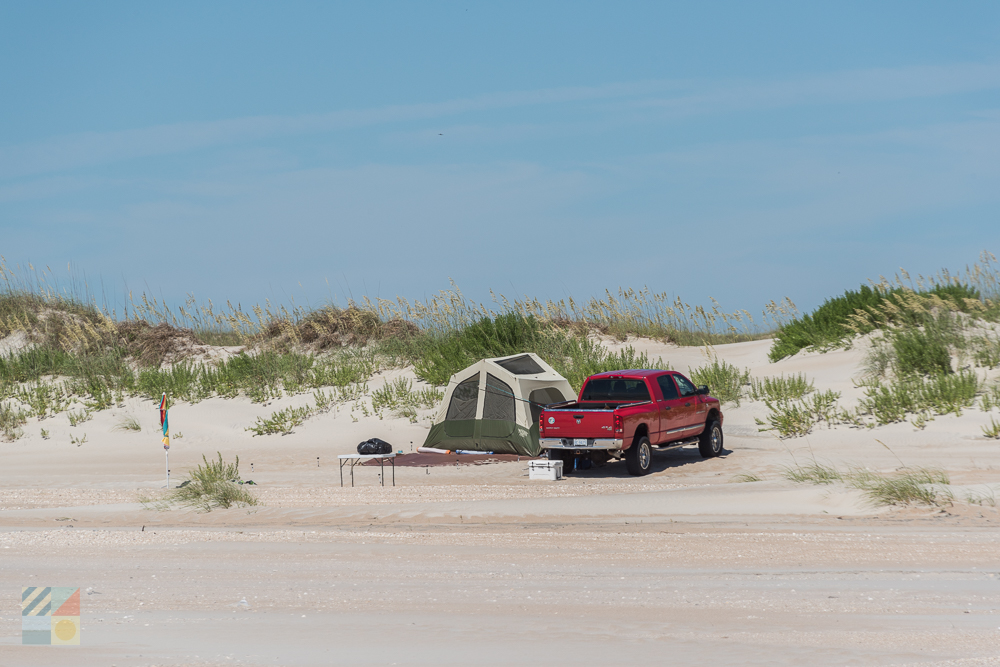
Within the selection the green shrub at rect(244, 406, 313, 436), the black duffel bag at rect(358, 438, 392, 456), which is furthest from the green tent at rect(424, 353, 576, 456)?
the green shrub at rect(244, 406, 313, 436)

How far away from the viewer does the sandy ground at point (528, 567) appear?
20.2 ft

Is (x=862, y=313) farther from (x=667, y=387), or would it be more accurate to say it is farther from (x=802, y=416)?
(x=667, y=387)

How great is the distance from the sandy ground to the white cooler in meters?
0.31

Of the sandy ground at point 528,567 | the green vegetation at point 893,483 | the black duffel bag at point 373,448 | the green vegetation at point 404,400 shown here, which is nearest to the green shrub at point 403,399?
the green vegetation at point 404,400

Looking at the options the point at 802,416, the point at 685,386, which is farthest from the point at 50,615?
the point at 802,416

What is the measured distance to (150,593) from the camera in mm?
7891

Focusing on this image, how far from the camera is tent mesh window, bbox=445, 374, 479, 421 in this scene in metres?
18.0

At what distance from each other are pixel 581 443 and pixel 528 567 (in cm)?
627

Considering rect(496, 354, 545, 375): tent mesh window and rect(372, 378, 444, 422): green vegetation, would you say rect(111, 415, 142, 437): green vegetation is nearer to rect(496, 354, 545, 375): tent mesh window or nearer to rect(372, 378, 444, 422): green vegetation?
rect(372, 378, 444, 422): green vegetation

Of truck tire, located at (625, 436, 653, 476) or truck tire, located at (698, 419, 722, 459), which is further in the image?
truck tire, located at (698, 419, 722, 459)

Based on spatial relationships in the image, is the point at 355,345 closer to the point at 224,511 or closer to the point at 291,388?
the point at 291,388

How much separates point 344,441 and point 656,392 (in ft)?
25.0

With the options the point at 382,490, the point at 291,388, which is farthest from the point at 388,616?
the point at 291,388

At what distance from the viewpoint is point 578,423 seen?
14.8 m
